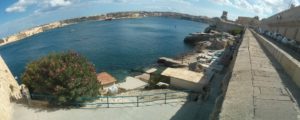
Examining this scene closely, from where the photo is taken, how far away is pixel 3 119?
1016 centimetres

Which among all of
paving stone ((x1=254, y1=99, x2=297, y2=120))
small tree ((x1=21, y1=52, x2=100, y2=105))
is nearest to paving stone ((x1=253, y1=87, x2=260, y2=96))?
paving stone ((x1=254, y1=99, x2=297, y2=120))

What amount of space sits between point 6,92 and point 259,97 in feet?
39.8

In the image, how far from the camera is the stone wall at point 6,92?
10.7 metres

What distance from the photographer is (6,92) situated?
A: 12.2 meters

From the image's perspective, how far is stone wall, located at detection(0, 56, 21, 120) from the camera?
10731 mm

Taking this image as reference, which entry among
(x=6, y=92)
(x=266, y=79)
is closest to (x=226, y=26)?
(x=6, y=92)

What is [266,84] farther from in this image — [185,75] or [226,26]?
[226,26]

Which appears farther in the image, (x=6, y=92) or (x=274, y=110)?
(x=6, y=92)

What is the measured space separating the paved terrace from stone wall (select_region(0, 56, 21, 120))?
9600 millimetres

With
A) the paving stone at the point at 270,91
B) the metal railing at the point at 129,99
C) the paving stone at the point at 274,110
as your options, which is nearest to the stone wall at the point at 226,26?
the metal railing at the point at 129,99

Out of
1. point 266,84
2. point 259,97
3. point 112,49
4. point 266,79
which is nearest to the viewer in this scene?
point 259,97

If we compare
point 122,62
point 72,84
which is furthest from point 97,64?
point 72,84

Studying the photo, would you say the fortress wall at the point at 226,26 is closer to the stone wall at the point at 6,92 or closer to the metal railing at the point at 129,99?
the metal railing at the point at 129,99

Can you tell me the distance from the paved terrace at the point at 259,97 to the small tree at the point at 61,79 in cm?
840
